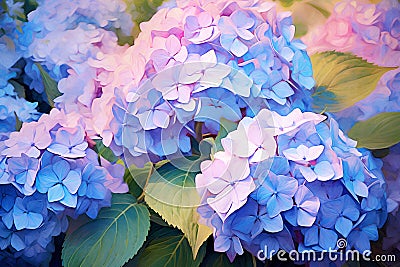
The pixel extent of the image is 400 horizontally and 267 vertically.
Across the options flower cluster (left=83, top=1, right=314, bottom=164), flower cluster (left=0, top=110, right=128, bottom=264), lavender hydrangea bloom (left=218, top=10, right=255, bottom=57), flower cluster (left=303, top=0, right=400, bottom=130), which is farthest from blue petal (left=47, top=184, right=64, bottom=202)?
flower cluster (left=303, top=0, right=400, bottom=130)

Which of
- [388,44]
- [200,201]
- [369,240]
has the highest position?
[388,44]

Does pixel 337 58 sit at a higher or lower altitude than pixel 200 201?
higher

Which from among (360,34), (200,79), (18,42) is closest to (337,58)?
(360,34)

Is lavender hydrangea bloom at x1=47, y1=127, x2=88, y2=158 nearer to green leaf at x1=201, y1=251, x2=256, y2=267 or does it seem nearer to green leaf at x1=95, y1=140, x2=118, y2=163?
green leaf at x1=95, y1=140, x2=118, y2=163

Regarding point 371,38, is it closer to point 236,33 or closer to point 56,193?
point 236,33

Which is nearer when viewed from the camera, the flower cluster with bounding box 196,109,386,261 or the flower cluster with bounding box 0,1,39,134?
the flower cluster with bounding box 196,109,386,261

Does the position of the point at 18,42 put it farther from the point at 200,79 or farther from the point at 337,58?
Result: the point at 337,58
